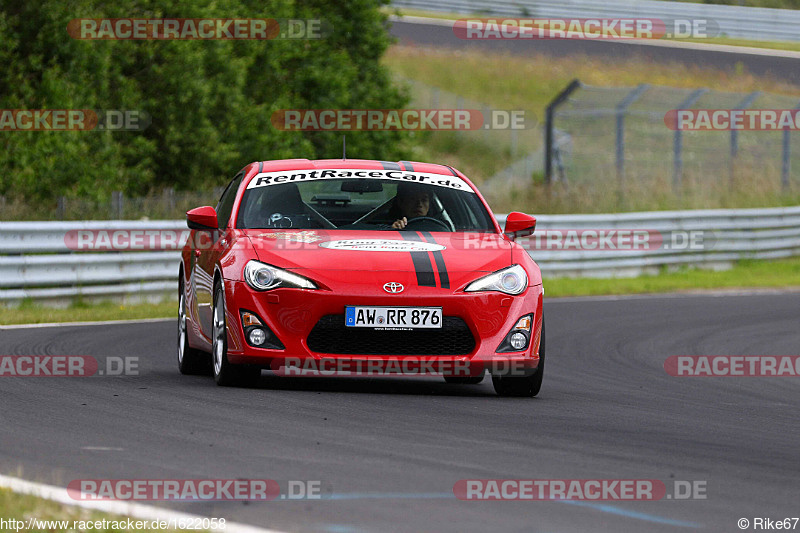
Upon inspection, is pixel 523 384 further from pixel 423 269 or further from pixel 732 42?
pixel 732 42

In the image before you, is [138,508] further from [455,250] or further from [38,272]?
[38,272]

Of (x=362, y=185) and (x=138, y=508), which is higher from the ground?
(x=362, y=185)

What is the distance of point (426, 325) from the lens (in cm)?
847

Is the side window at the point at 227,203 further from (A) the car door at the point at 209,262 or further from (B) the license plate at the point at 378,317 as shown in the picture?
(B) the license plate at the point at 378,317

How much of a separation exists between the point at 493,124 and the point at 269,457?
130 ft

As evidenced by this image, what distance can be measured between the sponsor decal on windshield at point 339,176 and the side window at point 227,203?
0.25 metres

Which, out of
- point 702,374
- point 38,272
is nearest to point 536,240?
point 38,272

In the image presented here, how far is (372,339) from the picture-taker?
846 centimetres

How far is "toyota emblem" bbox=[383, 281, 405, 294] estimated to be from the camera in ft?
27.6

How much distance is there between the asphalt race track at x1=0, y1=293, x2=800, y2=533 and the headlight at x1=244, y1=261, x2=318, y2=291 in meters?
0.63

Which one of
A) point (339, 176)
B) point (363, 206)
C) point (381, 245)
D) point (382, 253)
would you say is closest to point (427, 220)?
point (363, 206)

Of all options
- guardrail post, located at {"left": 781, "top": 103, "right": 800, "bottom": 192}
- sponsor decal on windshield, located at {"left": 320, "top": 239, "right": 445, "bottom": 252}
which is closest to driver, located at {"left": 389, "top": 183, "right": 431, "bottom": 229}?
sponsor decal on windshield, located at {"left": 320, "top": 239, "right": 445, "bottom": 252}

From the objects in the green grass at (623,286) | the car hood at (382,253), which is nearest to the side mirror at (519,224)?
the car hood at (382,253)

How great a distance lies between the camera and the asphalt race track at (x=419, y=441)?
5.21 metres
